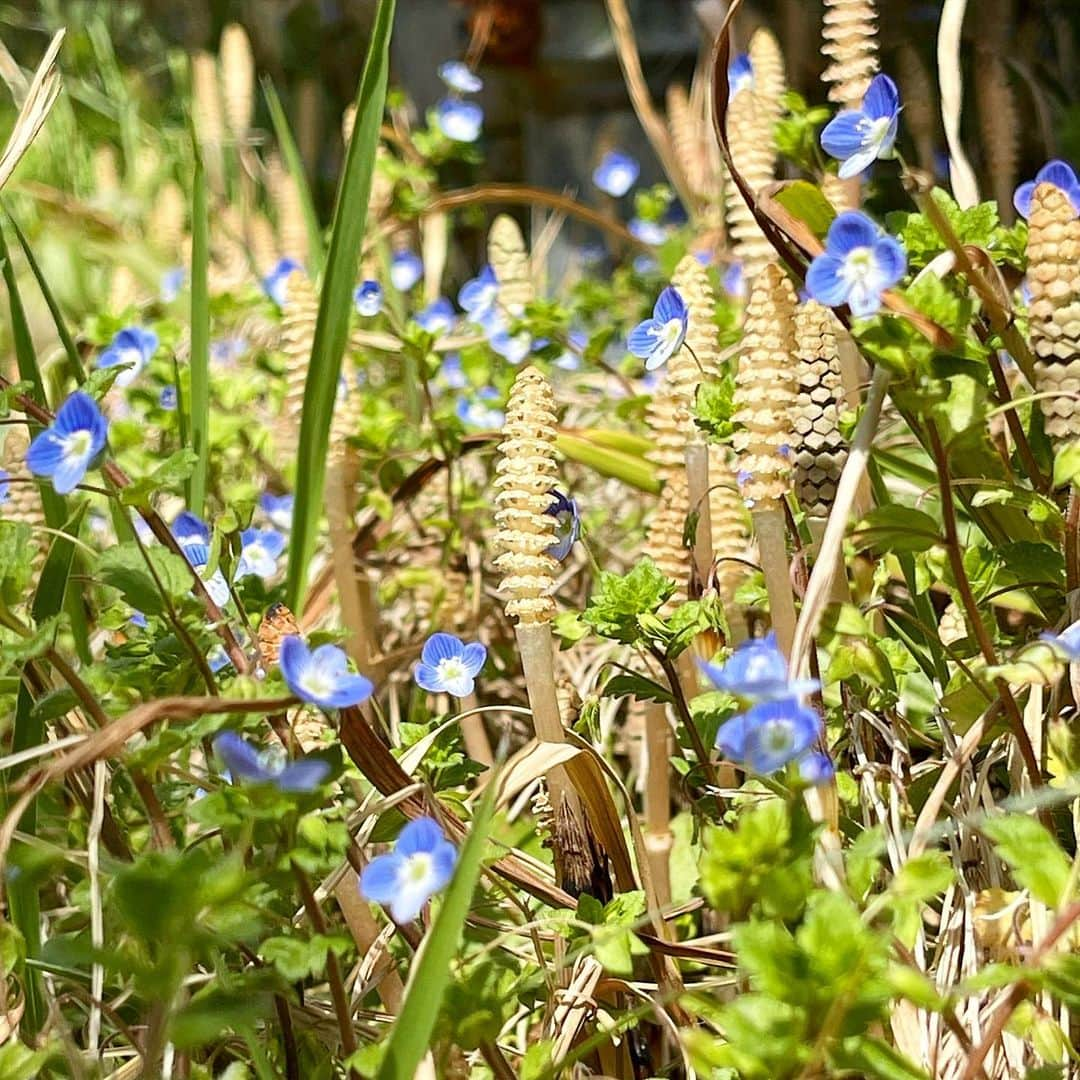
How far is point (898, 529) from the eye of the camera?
0.65m

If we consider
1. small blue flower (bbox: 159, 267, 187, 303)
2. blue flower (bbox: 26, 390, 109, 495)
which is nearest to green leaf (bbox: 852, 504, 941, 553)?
blue flower (bbox: 26, 390, 109, 495)

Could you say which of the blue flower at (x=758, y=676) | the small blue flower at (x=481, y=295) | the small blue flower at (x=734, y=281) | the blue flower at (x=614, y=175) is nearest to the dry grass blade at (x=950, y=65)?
the blue flower at (x=758, y=676)

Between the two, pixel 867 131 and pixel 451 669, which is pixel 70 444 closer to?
pixel 451 669

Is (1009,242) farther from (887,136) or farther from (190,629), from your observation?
(190,629)

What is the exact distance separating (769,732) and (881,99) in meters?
0.42

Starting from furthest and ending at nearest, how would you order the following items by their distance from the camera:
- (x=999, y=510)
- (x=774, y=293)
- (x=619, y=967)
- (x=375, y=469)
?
(x=375, y=469) → (x=999, y=510) → (x=774, y=293) → (x=619, y=967)

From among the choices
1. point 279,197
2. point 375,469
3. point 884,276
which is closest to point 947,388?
point 884,276

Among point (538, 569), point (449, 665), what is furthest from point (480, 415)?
point (538, 569)

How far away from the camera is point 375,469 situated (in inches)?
48.2

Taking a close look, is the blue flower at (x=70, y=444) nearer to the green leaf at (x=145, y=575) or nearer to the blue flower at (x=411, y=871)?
the green leaf at (x=145, y=575)

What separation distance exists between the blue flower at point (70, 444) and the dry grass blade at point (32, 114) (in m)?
0.27

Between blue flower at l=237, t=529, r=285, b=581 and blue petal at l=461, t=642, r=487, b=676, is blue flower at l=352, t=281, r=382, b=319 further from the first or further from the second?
blue petal at l=461, t=642, r=487, b=676

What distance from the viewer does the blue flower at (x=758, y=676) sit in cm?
53

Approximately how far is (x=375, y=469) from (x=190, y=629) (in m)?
0.59
